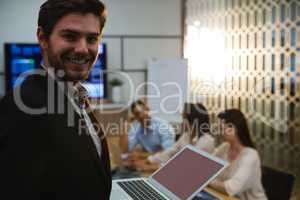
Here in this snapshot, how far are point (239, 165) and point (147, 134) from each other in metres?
1.13

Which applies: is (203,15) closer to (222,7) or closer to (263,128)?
(222,7)

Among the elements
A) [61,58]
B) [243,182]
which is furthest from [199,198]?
[61,58]

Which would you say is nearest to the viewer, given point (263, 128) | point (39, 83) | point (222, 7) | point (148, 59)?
point (39, 83)

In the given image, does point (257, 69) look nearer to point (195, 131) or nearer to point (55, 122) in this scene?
point (195, 131)

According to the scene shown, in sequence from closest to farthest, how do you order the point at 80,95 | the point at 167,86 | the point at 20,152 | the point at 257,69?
1. the point at 20,152
2. the point at 80,95
3. the point at 257,69
4. the point at 167,86

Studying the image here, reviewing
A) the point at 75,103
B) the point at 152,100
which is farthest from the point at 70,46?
the point at 152,100

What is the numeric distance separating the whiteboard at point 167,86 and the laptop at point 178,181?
7.13 ft

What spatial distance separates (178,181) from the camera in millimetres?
1160

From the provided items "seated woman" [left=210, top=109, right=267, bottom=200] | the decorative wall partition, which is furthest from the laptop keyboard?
the decorative wall partition

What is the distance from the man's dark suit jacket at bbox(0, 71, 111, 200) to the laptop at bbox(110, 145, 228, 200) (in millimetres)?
377

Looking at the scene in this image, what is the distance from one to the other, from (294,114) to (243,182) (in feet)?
5.50

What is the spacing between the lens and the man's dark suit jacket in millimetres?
675

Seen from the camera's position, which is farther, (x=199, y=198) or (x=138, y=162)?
(x=138, y=162)

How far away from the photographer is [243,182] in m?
2.08
